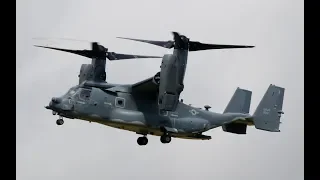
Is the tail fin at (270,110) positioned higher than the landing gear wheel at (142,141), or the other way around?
the tail fin at (270,110)

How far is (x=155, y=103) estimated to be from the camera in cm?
3831

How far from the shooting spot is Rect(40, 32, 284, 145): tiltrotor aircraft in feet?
117

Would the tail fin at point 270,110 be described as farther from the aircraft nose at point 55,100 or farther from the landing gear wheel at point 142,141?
the aircraft nose at point 55,100

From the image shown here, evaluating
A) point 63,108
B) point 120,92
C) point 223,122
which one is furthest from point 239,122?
point 63,108

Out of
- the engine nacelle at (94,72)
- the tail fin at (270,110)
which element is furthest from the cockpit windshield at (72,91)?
the tail fin at (270,110)

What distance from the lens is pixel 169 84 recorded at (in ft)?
114

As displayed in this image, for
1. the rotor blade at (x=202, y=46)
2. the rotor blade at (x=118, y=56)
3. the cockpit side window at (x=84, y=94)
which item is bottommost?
the cockpit side window at (x=84, y=94)

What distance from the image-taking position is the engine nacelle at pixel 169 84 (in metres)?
34.8

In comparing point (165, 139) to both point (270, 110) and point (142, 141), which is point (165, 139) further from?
point (270, 110)

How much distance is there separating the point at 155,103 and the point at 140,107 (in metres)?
0.98

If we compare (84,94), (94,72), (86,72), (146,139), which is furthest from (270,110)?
(84,94)

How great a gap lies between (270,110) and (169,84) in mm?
9360

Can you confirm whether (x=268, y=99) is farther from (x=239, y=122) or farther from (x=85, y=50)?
(x=85, y=50)

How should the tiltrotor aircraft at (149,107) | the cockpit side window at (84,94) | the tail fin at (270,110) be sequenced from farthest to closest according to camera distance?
the tail fin at (270,110) < the cockpit side window at (84,94) < the tiltrotor aircraft at (149,107)
